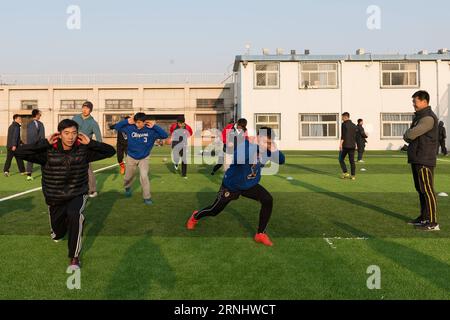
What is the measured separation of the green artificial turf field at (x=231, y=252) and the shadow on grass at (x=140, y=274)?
0.04 feet

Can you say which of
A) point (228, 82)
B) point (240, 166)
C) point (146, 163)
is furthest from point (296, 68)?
point (240, 166)

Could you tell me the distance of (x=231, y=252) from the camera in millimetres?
5332

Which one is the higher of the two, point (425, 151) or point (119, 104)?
point (119, 104)

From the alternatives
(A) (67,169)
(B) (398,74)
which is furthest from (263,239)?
(B) (398,74)

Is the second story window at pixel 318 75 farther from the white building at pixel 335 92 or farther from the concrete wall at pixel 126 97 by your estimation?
the concrete wall at pixel 126 97

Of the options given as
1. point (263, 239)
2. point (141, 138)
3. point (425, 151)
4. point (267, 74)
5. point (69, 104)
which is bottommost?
point (263, 239)

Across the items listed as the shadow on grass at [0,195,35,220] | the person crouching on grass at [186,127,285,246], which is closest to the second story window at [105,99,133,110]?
the shadow on grass at [0,195,35,220]

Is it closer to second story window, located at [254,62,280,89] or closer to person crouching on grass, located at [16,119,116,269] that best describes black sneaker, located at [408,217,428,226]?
person crouching on grass, located at [16,119,116,269]

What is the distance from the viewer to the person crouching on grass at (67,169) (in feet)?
15.7

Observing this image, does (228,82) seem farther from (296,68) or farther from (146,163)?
(146,163)

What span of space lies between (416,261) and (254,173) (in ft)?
7.52

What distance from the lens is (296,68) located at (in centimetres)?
3109

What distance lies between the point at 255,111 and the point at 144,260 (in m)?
26.6

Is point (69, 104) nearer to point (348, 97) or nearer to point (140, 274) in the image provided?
point (348, 97)
